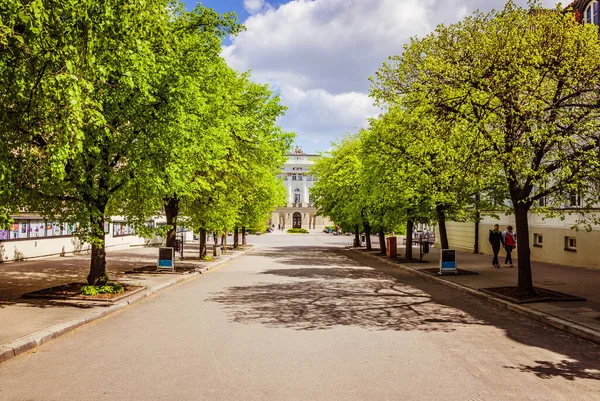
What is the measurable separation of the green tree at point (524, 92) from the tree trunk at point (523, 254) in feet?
0.08

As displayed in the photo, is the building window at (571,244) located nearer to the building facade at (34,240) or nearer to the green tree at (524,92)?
the green tree at (524,92)

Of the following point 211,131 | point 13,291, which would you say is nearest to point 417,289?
point 211,131

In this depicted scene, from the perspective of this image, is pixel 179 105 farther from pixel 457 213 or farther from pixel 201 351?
pixel 457 213

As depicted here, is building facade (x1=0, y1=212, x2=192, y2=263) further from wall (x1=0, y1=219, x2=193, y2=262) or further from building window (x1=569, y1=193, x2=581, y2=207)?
building window (x1=569, y1=193, x2=581, y2=207)

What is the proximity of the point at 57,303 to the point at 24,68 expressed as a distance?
660 centimetres

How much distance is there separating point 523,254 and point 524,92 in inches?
166

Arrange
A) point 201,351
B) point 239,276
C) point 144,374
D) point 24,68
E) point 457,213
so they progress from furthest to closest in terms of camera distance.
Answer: point 457,213, point 239,276, point 201,351, point 24,68, point 144,374

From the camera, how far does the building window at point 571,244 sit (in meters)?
22.7

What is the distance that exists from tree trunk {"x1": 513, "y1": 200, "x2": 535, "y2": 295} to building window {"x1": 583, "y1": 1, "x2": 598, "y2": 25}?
14.3 metres

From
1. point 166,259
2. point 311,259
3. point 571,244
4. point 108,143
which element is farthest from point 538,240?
point 108,143

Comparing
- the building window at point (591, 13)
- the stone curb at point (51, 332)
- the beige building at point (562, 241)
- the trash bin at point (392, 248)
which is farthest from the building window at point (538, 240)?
the stone curb at point (51, 332)

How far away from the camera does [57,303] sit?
11344mm

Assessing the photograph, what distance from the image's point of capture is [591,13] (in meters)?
22.8

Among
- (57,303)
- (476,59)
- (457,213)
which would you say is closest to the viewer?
(57,303)
